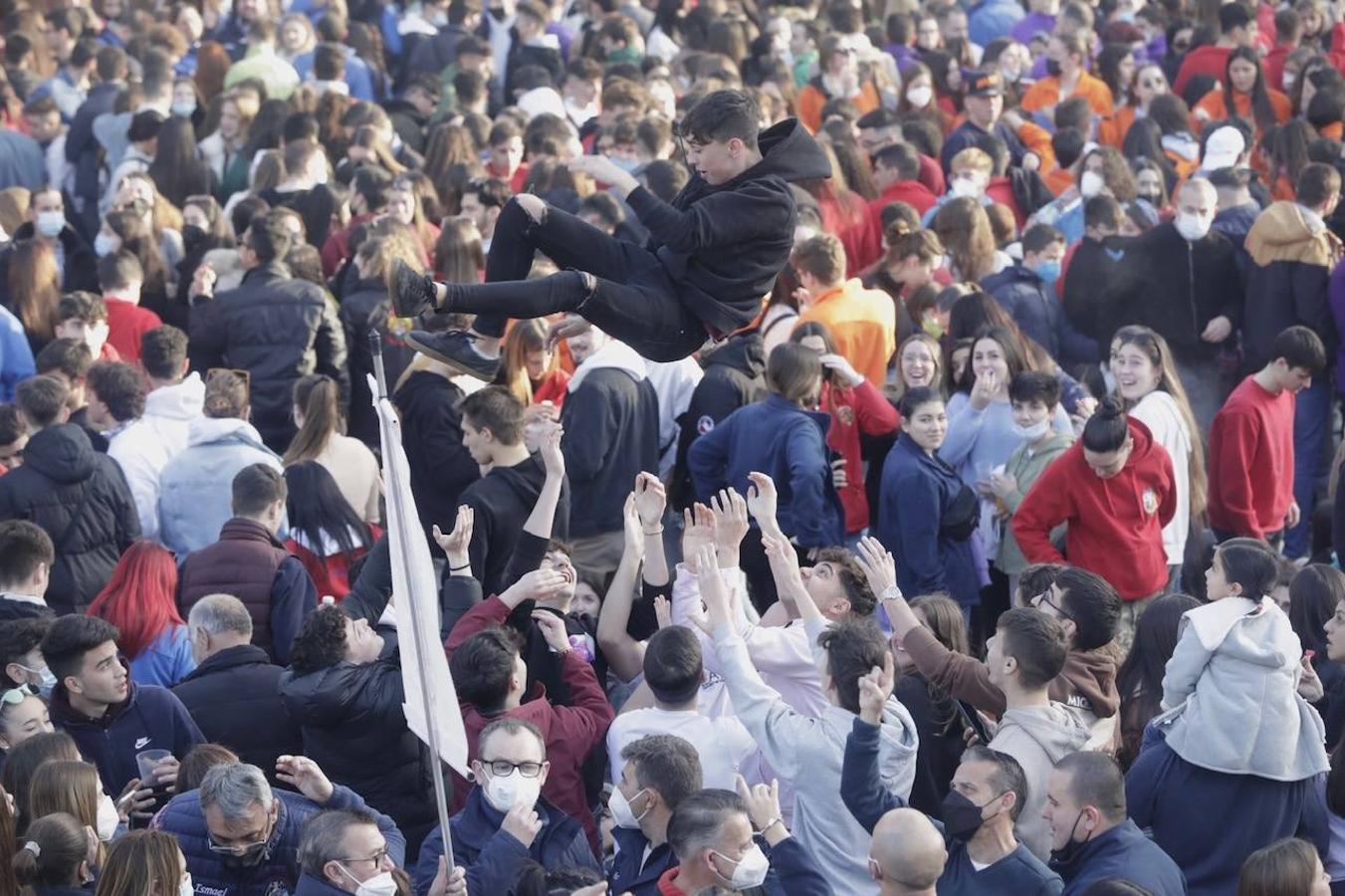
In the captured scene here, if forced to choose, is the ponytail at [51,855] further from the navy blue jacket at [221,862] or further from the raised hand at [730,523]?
the raised hand at [730,523]

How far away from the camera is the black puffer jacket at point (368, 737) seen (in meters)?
6.80

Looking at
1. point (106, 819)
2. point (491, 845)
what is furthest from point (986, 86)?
point (106, 819)

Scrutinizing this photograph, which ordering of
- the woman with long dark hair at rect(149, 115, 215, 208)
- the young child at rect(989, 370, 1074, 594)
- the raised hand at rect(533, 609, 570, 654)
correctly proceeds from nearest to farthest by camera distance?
the raised hand at rect(533, 609, 570, 654) → the young child at rect(989, 370, 1074, 594) → the woman with long dark hair at rect(149, 115, 215, 208)

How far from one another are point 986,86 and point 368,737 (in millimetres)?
7792

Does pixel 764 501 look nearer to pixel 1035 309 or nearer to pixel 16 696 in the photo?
pixel 16 696

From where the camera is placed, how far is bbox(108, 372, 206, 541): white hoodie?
30.0ft

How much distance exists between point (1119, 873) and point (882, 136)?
784 centimetres

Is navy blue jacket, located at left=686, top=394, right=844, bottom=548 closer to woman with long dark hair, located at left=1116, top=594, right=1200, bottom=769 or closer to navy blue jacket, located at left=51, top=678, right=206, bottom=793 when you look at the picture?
woman with long dark hair, located at left=1116, top=594, right=1200, bottom=769

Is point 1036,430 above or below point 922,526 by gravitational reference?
above

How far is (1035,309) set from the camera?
10.3m

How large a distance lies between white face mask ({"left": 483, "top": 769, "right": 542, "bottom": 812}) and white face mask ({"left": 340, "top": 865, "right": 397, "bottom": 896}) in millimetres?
507

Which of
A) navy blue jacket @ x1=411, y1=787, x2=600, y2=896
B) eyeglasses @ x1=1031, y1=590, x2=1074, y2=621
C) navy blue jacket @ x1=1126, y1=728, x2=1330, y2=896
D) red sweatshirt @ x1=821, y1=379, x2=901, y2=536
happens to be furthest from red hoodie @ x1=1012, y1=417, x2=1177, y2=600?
navy blue jacket @ x1=411, y1=787, x2=600, y2=896

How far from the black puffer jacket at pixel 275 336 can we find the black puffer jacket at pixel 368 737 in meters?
3.42

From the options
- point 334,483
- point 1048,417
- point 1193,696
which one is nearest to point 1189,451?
point 1048,417
